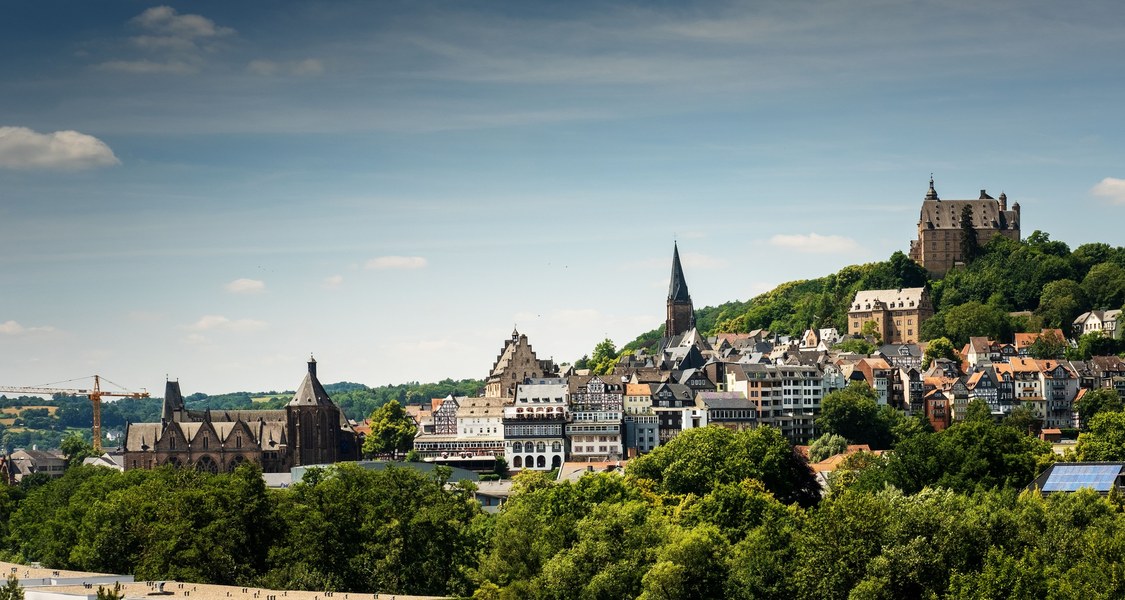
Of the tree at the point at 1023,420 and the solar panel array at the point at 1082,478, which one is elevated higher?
the tree at the point at 1023,420

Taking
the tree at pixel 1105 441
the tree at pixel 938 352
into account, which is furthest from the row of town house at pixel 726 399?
the tree at pixel 1105 441

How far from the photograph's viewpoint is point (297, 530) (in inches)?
3226

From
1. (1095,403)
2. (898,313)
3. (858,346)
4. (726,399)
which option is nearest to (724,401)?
(726,399)

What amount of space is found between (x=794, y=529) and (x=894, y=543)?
7792mm

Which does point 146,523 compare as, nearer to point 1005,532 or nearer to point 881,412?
point 1005,532

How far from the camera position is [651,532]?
75.5 meters

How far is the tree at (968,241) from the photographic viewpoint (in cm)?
18975

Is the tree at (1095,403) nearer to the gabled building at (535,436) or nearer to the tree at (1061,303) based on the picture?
the tree at (1061,303)

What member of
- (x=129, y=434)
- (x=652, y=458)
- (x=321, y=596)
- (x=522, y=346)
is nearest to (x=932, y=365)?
(x=522, y=346)

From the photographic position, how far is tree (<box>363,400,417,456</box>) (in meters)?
155

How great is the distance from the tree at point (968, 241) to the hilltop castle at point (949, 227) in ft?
2.97

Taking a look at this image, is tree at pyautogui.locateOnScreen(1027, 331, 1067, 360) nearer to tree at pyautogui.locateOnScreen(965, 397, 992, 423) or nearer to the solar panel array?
tree at pyautogui.locateOnScreen(965, 397, 992, 423)

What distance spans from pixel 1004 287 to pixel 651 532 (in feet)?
363

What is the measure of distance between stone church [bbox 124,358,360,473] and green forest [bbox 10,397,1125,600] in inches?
1767
